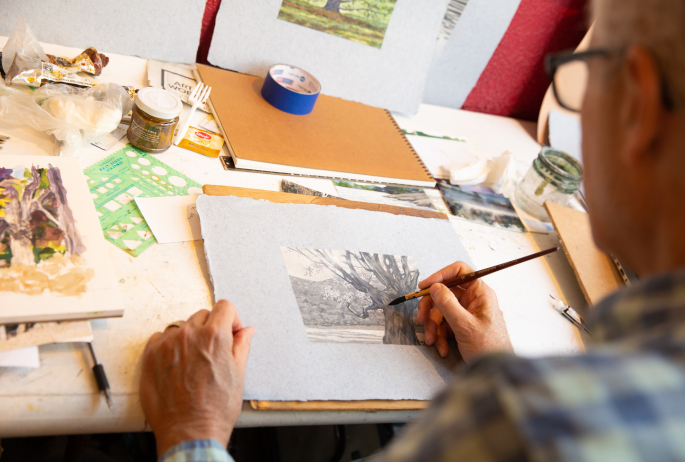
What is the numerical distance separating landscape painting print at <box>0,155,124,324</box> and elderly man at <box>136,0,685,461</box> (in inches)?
4.1

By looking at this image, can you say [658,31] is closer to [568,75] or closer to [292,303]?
[292,303]

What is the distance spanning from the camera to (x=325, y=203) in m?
0.92

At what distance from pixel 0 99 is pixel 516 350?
984mm

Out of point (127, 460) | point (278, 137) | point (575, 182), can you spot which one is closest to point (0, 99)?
point (278, 137)

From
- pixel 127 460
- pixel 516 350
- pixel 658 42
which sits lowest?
pixel 127 460

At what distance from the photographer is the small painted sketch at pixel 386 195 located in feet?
3.39

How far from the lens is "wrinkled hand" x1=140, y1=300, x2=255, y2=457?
1.80 feet

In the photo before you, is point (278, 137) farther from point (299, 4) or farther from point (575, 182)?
point (575, 182)

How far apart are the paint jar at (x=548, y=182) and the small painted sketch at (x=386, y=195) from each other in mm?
293

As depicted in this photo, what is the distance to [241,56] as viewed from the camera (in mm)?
1209

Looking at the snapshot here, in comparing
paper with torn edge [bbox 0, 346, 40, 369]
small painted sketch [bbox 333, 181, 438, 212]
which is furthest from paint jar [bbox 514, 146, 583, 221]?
paper with torn edge [bbox 0, 346, 40, 369]

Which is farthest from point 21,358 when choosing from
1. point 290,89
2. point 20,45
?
point 290,89

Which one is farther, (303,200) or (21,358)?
(303,200)

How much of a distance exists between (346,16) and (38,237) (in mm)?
945
